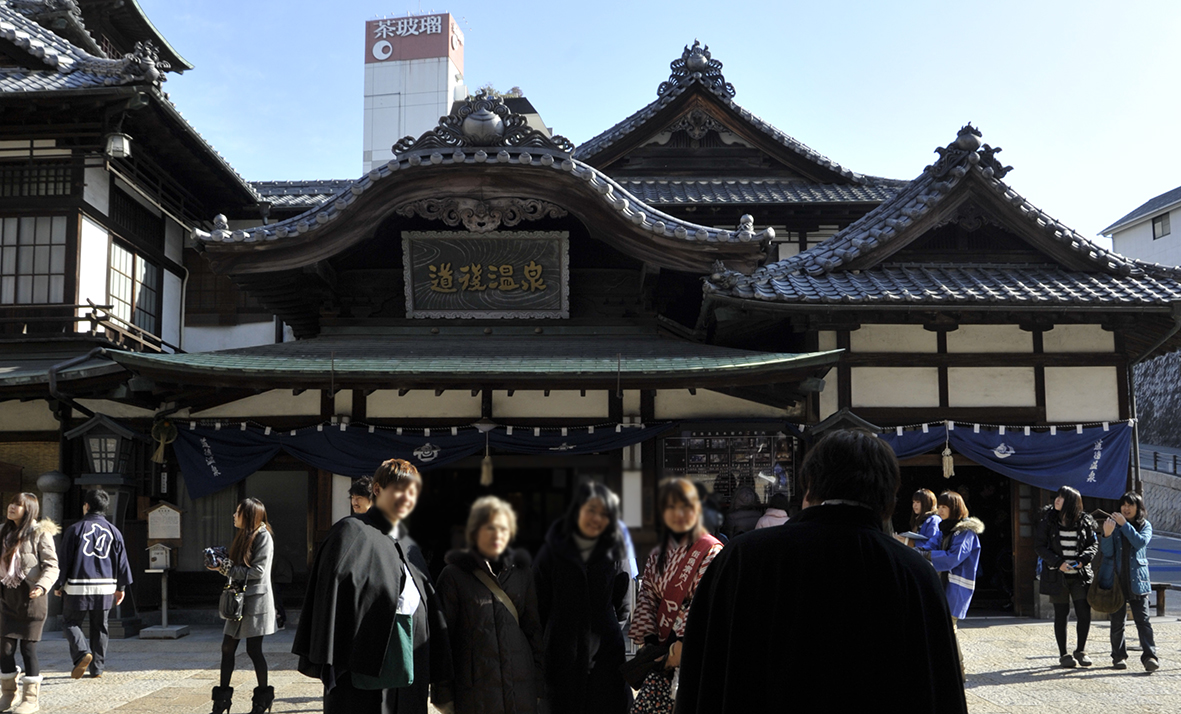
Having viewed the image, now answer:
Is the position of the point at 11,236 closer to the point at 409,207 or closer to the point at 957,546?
the point at 409,207

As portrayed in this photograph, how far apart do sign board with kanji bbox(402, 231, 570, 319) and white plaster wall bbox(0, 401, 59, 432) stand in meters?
5.42

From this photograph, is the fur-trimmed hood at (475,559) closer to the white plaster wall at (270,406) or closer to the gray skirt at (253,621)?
the gray skirt at (253,621)

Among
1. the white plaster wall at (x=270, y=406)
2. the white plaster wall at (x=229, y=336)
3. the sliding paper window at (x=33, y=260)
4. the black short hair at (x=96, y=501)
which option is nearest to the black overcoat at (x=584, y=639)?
the black short hair at (x=96, y=501)

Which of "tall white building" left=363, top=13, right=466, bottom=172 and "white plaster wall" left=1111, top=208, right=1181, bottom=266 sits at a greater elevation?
"tall white building" left=363, top=13, right=466, bottom=172

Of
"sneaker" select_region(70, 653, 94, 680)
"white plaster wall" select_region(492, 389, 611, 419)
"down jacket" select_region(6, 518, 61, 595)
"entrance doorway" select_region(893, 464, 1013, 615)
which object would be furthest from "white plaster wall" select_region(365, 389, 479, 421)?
"entrance doorway" select_region(893, 464, 1013, 615)

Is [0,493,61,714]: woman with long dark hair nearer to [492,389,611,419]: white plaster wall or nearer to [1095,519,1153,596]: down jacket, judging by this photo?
[492,389,611,419]: white plaster wall

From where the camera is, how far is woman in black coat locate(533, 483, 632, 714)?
3.72m

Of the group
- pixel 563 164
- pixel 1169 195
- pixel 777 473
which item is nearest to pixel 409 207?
pixel 563 164

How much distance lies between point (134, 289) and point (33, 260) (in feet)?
4.75

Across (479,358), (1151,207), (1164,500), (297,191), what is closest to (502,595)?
(479,358)

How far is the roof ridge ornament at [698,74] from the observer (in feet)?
53.9

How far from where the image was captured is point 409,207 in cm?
1111

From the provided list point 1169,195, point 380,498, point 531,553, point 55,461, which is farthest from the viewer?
point 1169,195

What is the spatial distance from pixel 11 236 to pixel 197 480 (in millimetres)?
5068
